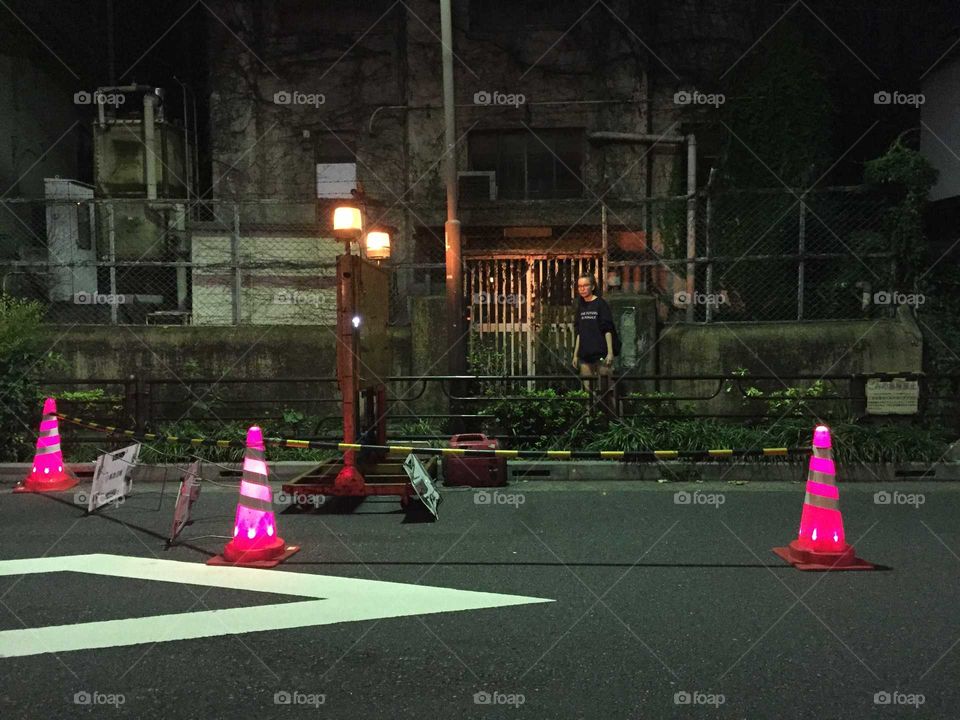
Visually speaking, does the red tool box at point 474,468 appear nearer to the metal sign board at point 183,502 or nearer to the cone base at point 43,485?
the metal sign board at point 183,502

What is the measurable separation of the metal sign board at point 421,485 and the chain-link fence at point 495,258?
586cm

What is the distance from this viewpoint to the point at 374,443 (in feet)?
28.8

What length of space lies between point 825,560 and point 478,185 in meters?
13.8

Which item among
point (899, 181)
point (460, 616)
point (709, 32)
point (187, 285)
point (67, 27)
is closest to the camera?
point (460, 616)

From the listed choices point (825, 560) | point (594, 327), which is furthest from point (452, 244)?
point (825, 560)

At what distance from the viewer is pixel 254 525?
599 cm

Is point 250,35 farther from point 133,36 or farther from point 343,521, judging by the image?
point 343,521

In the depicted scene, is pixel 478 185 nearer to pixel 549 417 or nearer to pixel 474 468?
pixel 549 417

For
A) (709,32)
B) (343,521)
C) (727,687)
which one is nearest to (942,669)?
(727,687)

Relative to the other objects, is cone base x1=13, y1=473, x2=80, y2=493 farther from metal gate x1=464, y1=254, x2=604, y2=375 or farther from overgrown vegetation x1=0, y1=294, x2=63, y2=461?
metal gate x1=464, y1=254, x2=604, y2=375

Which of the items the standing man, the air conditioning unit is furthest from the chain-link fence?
the standing man

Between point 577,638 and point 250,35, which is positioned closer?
point 577,638

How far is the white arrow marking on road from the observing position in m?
4.37

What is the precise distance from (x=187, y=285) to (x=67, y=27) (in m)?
8.87
